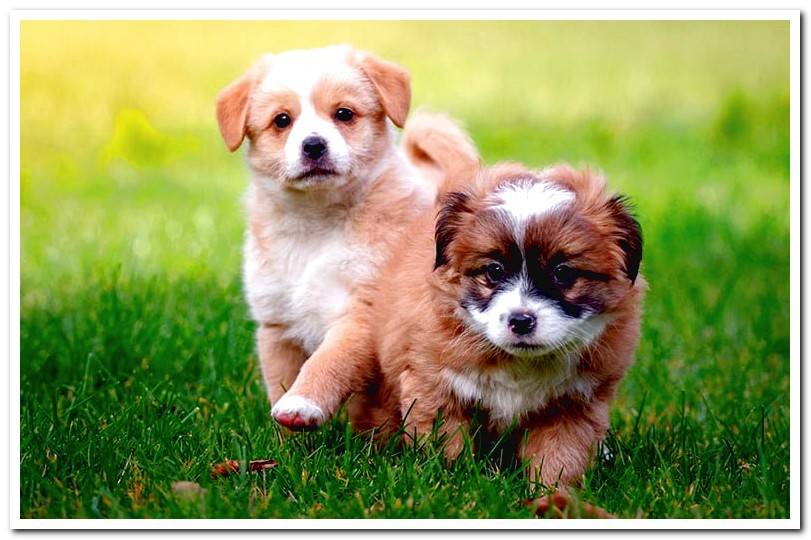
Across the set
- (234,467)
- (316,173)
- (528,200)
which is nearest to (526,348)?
(528,200)

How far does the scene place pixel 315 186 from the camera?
4203 millimetres

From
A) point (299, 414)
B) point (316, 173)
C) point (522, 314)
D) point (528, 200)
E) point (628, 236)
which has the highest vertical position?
point (316, 173)

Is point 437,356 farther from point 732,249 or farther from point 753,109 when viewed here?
point 753,109

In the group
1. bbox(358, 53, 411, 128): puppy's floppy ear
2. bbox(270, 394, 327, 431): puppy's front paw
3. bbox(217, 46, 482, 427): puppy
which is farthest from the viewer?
bbox(358, 53, 411, 128): puppy's floppy ear

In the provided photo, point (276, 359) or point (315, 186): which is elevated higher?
point (315, 186)

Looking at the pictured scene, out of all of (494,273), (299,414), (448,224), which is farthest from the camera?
(299,414)

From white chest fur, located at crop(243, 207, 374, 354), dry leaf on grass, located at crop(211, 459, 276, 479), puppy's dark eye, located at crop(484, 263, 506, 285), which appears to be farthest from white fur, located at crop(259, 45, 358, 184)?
dry leaf on grass, located at crop(211, 459, 276, 479)

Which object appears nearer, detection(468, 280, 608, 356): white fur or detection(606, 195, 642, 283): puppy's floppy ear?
detection(468, 280, 608, 356): white fur

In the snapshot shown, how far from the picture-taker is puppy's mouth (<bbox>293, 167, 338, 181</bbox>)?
416cm

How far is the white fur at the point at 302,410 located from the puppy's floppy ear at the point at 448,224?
659 millimetres

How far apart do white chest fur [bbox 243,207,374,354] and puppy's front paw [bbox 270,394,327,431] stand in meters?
0.46

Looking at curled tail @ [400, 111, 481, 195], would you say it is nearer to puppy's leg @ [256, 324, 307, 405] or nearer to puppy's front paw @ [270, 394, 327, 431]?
puppy's leg @ [256, 324, 307, 405]

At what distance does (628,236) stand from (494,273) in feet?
1.46

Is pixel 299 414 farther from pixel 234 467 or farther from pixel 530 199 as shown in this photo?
pixel 530 199
